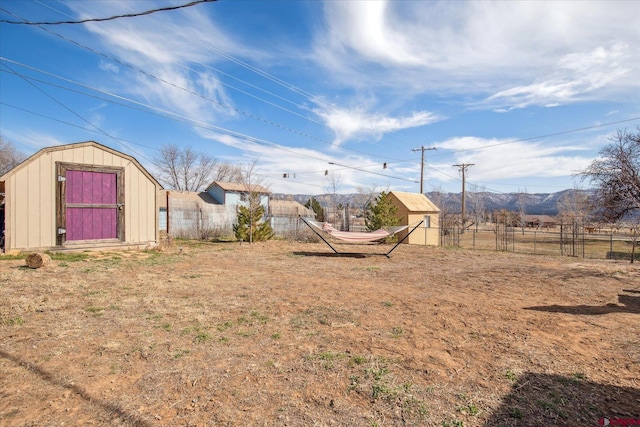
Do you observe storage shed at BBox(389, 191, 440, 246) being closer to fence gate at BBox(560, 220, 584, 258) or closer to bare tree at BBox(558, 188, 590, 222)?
fence gate at BBox(560, 220, 584, 258)

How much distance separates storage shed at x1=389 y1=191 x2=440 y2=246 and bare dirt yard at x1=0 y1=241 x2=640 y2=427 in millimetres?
11435

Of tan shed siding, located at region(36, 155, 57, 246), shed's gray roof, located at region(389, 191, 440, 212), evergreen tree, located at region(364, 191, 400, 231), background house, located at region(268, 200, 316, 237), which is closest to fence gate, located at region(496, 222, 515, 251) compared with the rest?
shed's gray roof, located at region(389, 191, 440, 212)

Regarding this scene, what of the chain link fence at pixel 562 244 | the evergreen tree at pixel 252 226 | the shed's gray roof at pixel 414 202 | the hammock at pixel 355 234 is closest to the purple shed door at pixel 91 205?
the evergreen tree at pixel 252 226

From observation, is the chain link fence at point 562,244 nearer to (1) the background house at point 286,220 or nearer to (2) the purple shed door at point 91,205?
(1) the background house at point 286,220

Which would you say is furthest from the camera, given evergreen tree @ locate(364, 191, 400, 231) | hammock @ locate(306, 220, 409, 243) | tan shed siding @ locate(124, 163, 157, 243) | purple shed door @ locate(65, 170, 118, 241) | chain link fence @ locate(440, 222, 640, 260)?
evergreen tree @ locate(364, 191, 400, 231)

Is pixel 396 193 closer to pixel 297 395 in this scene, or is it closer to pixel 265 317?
pixel 265 317

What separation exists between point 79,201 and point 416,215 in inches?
590

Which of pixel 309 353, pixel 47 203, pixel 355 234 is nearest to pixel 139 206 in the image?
pixel 47 203

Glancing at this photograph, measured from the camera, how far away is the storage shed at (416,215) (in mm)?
17422

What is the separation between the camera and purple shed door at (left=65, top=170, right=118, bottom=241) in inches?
332

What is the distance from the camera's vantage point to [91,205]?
28.6 ft

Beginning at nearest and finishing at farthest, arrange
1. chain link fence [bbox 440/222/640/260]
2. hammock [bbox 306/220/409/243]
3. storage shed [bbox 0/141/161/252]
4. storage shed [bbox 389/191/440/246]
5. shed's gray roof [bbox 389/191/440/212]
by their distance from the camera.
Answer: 1. storage shed [bbox 0/141/161/252]
2. hammock [bbox 306/220/409/243]
3. chain link fence [bbox 440/222/640/260]
4. storage shed [bbox 389/191/440/246]
5. shed's gray roof [bbox 389/191/440/212]

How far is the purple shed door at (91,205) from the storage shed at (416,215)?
13.2 meters

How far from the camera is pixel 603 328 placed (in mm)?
3828
